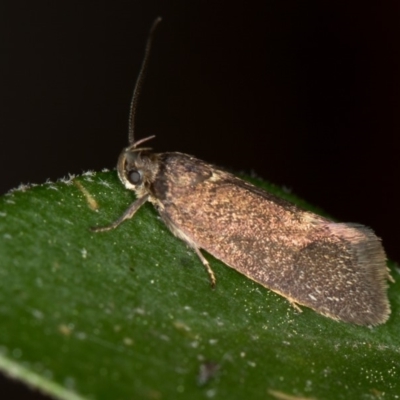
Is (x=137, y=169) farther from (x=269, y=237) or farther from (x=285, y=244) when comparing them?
(x=285, y=244)

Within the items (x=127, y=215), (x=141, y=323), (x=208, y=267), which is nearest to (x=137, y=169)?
(x=127, y=215)

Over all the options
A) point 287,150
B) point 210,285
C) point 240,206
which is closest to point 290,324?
point 210,285

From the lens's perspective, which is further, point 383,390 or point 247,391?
point 383,390

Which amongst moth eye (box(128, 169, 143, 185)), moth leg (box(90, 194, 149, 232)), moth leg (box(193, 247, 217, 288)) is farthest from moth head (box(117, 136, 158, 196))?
moth leg (box(193, 247, 217, 288))

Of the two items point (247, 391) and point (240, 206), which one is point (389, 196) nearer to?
point (240, 206)

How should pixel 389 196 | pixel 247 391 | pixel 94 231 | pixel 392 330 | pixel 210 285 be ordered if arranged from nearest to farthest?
pixel 247 391, pixel 94 231, pixel 210 285, pixel 392 330, pixel 389 196

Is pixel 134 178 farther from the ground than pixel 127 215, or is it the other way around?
pixel 134 178
